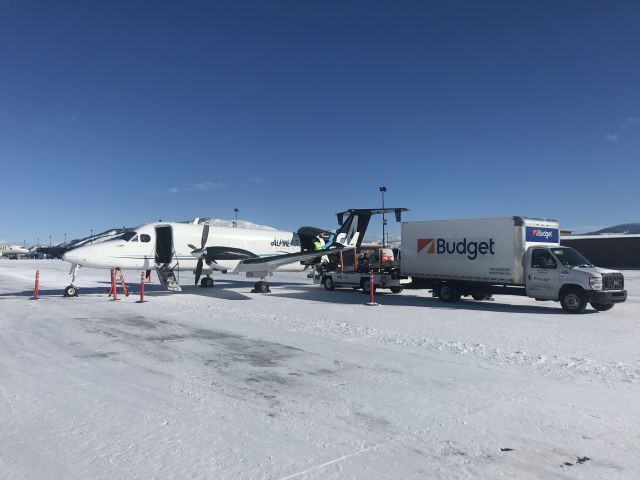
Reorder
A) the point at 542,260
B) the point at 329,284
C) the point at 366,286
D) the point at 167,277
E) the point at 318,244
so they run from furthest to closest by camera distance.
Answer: the point at 318,244
the point at 329,284
the point at 366,286
the point at 167,277
the point at 542,260

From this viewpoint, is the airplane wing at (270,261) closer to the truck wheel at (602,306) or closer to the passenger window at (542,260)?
the passenger window at (542,260)

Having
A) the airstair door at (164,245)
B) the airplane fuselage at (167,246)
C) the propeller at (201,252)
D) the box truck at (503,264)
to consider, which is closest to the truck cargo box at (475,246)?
the box truck at (503,264)

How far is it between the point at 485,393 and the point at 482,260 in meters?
11.1

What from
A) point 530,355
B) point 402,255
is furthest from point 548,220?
point 530,355

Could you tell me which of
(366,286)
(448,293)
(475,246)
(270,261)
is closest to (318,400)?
(475,246)

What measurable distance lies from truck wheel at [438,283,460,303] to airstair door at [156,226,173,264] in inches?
465

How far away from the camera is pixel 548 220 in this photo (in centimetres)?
1681

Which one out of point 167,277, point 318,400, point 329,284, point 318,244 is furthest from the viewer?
point 318,244

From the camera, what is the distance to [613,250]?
47344mm

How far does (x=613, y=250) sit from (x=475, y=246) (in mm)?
38911

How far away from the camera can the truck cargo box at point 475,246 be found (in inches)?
631

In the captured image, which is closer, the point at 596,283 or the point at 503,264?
the point at 596,283

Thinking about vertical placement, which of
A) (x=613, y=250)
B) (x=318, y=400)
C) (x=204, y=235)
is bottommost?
(x=318, y=400)

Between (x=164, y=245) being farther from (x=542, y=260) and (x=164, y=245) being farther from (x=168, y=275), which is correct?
(x=542, y=260)
